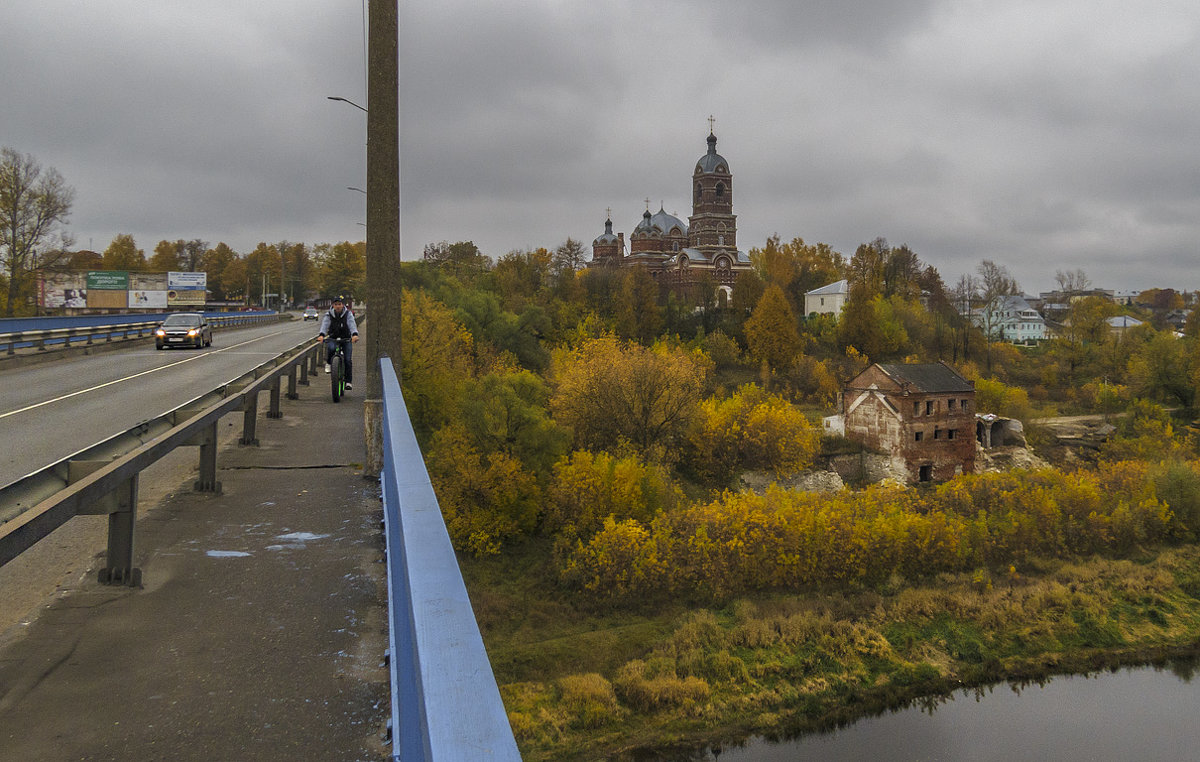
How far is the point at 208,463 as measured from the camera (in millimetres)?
6980

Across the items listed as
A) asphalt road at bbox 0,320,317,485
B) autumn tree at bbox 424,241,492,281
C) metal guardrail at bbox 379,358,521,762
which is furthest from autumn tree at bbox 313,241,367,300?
metal guardrail at bbox 379,358,521,762

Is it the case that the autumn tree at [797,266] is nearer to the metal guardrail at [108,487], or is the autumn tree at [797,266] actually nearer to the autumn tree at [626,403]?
the autumn tree at [626,403]

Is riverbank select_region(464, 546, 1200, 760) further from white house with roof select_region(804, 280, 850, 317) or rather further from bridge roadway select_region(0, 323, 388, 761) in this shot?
white house with roof select_region(804, 280, 850, 317)

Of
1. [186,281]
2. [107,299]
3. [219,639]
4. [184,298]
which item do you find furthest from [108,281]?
[219,639]

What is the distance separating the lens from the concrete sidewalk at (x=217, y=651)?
3.07 metres

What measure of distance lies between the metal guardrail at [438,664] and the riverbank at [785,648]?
2353 cm

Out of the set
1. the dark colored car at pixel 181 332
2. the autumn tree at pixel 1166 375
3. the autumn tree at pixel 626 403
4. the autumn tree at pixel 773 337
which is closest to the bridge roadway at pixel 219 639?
the dark colored car at pixel 181 332

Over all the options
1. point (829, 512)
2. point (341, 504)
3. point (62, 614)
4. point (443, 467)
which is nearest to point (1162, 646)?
point (829, 512)

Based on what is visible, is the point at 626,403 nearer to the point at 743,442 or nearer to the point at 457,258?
the point at 743,442

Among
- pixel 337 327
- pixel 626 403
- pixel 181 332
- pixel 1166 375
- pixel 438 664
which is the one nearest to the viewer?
pixel 438 664

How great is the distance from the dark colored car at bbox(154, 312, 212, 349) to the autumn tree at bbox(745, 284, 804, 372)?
50283mm

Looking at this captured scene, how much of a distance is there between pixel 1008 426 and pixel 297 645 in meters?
62.0

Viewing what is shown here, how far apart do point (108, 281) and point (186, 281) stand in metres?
6.53

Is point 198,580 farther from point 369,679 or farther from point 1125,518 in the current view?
point 1125,518
